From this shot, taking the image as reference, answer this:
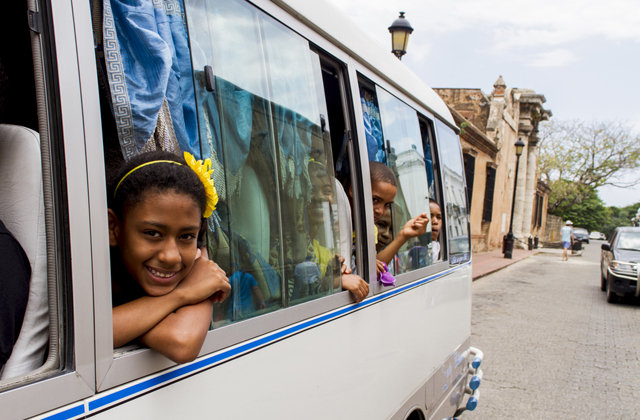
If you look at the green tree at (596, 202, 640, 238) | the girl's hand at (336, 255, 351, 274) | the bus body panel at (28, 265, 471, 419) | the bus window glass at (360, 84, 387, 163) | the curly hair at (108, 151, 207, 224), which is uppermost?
the bus window glass at (360, 84, 387, 163)

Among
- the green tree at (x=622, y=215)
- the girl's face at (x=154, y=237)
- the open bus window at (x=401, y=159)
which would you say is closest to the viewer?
the girl's face at (x=154, y=237)

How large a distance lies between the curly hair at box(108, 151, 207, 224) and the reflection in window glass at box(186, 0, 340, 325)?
231 millimetres

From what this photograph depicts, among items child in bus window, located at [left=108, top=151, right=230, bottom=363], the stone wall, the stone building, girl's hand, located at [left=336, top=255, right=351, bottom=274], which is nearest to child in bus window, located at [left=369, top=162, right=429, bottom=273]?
girl's hand, located at [left=336, top=255, right=351, bottom=274]

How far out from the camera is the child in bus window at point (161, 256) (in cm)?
Answer: 123

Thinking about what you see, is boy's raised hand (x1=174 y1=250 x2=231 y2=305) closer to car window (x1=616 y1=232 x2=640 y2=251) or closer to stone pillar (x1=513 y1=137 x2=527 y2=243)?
car window (x1=616 y1=232 x2=640 y2=251)

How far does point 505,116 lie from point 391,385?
1042 inches

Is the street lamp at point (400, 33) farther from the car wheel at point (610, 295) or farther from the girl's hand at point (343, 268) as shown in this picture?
the car wheel at point (610, 295)

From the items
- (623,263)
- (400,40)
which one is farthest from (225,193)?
(623,263)

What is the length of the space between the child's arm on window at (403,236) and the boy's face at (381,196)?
153 mm

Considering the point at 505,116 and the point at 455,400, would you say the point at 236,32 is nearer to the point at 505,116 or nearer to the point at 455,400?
the point at 455,400

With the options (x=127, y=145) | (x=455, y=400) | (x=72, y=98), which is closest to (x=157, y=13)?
(x=127, y=145)

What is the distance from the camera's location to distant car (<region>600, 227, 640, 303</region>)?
1030 centimetres

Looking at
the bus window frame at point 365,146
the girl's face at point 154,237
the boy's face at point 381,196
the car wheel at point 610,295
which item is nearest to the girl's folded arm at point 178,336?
the girl's face at point 154,237

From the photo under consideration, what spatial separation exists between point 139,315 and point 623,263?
1143 cm
